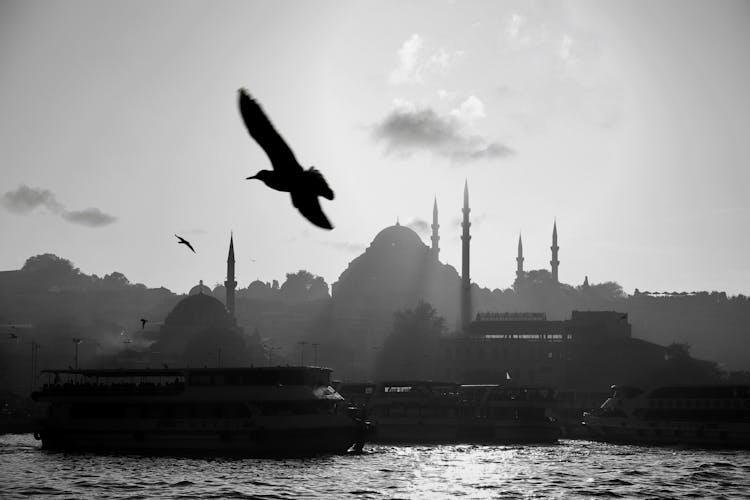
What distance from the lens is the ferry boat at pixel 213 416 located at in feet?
217

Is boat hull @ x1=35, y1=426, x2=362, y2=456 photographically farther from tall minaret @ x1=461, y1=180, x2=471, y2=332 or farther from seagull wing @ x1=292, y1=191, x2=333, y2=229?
tall minaret @ x1=461, y1=180, x2=471, y2=332

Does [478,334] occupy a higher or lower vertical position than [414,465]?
higher

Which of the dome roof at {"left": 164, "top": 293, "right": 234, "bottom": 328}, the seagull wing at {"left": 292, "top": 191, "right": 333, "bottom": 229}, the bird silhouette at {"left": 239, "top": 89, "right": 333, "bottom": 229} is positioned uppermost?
the dome roof at {"left": 164, "top": 293, "right": 234, "bottom": 328}

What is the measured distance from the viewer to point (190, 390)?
68812mm

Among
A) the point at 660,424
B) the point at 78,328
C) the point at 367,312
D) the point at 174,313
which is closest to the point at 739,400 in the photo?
the point at 660,424

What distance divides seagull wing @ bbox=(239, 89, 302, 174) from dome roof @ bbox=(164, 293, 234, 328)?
142524mm

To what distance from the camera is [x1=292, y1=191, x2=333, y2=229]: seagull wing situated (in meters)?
14.8

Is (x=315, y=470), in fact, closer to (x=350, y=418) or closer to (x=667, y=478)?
(x=350, y=418)

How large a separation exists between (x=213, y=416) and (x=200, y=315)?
303 ft

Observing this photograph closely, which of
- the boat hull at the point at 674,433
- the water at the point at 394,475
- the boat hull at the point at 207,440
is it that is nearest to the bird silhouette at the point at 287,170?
the water at the point at 394,475

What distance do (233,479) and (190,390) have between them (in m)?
16.6

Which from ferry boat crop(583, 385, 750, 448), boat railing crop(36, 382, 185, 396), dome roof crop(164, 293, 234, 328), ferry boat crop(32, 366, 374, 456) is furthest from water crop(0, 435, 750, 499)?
dome roof crop(164, 293, 234, 328)

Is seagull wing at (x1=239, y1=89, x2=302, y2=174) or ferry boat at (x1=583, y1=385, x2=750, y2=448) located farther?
ferry boat at (x1=583, y1=385, x2=750, y2=448)

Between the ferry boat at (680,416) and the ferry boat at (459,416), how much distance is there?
465 cm
